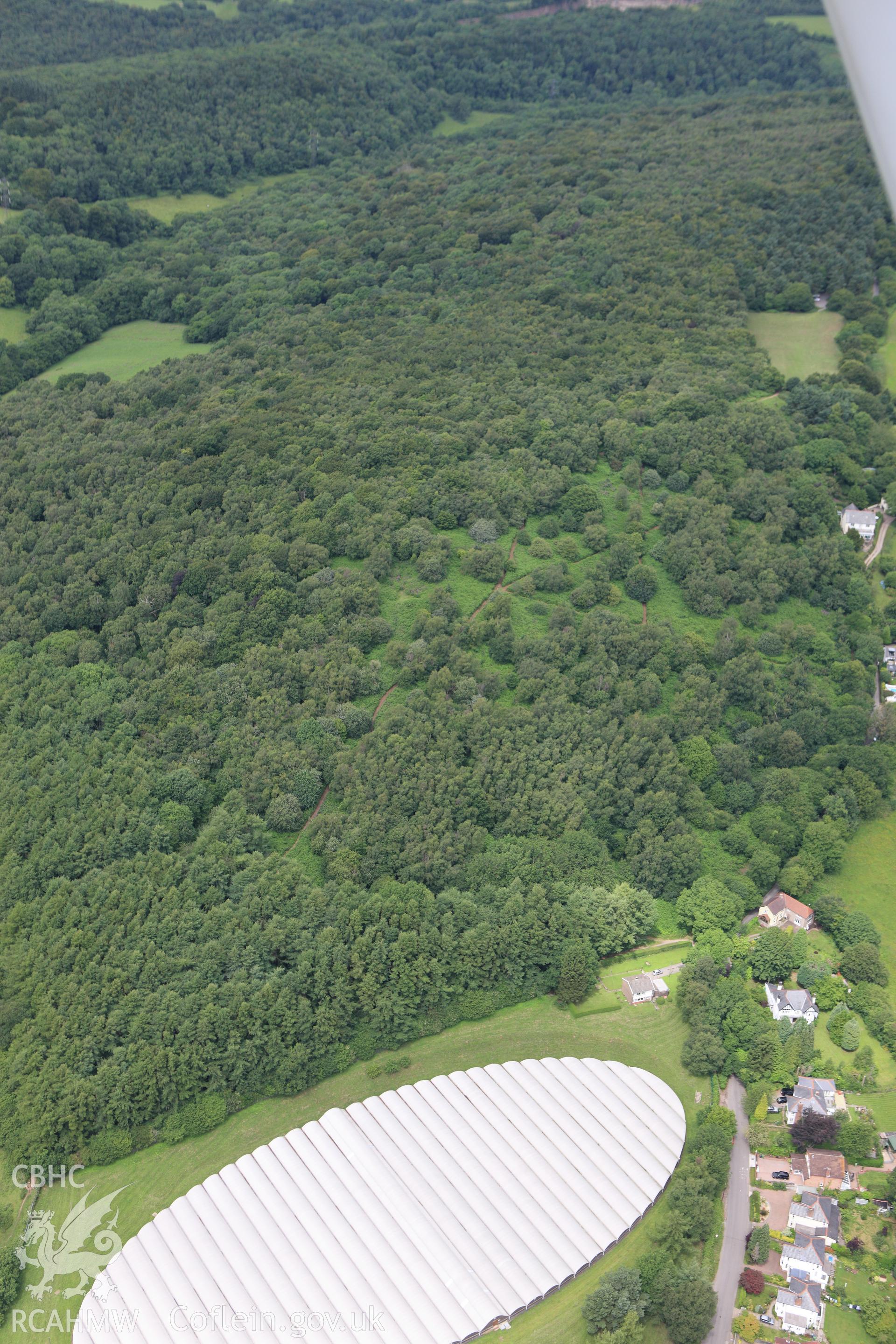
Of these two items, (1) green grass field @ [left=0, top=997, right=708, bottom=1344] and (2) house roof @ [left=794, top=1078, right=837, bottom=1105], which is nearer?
(1) green grass field @ [left=0, top=997, right=708, bottom=1344]

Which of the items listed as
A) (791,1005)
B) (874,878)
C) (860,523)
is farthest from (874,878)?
(860,523)

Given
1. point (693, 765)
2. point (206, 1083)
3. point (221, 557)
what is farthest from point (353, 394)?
point (206, 1083)

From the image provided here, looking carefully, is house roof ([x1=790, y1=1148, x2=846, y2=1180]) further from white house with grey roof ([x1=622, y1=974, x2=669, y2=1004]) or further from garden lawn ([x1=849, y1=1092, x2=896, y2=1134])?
white house with grey roof ([x1=622, y1=974, x2=669, y2=1004])

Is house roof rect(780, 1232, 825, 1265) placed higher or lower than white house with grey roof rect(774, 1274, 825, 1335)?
higher

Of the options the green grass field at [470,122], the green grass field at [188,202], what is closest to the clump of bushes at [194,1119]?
the green grass field at [188,202]

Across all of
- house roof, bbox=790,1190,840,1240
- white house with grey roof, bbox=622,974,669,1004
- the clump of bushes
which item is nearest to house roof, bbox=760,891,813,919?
white house with grey roof, bbox=622,974,669,1004

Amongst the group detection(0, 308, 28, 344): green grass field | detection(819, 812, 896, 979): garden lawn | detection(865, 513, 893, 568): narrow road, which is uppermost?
detection(0, 308, 28, 344): green grass field

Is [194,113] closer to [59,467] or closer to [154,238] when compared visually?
[154,238]

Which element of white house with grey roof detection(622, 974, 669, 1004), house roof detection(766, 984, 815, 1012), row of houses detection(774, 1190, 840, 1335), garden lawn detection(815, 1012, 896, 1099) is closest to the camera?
row of houses detection(774, 1190, 840, 1335)
